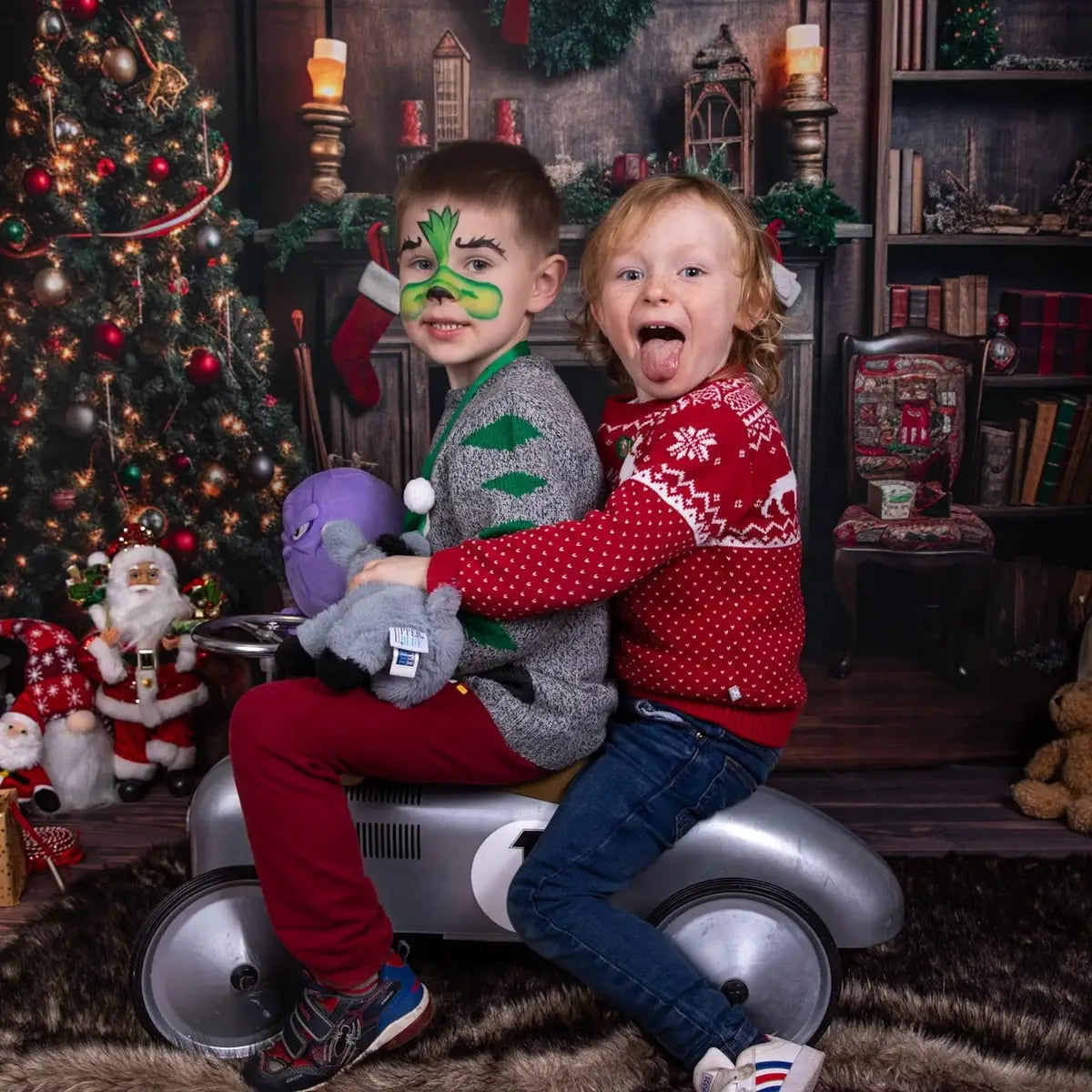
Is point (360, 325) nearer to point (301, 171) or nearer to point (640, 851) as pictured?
point (301, 171)

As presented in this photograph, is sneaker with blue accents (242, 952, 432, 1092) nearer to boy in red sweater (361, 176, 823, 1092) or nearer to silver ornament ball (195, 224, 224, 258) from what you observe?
boy in red sweater (361, 176, 823, 1092)

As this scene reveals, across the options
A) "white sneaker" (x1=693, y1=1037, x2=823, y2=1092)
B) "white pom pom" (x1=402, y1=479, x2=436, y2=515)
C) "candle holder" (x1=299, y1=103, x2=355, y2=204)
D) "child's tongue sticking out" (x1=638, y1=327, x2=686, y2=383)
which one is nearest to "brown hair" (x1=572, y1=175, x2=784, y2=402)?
"child's tongue sticking out" (x1=638, y1=327, x2=686, y2=383)

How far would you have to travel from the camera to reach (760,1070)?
1682mm

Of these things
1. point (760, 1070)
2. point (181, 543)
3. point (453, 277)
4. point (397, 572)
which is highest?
point (453, 277)

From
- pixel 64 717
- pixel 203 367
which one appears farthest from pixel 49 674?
pixel 203 367

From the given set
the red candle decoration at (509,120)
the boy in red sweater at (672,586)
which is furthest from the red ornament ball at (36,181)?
the boy in red sweater at (672,586)

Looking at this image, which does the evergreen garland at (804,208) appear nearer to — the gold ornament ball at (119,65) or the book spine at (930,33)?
the book spine at (930,33)

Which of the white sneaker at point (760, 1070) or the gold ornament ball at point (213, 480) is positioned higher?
the gold ornament ball at point (213, 480)

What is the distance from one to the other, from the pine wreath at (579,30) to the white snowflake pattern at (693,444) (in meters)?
2.23

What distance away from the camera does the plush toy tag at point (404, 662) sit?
1.61 m

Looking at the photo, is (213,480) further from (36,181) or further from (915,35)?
(915,35)

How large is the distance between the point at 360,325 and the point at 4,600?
1.25m

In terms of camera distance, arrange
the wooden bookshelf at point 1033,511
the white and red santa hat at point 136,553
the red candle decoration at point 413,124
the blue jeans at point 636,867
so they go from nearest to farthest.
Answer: the blue jeans at point 636,867, the white and red santa hat at point 136,553, the red candle decoration at point 413,124, the wooden bookshelf at point 1033,511

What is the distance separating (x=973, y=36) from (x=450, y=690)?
2780 mm
